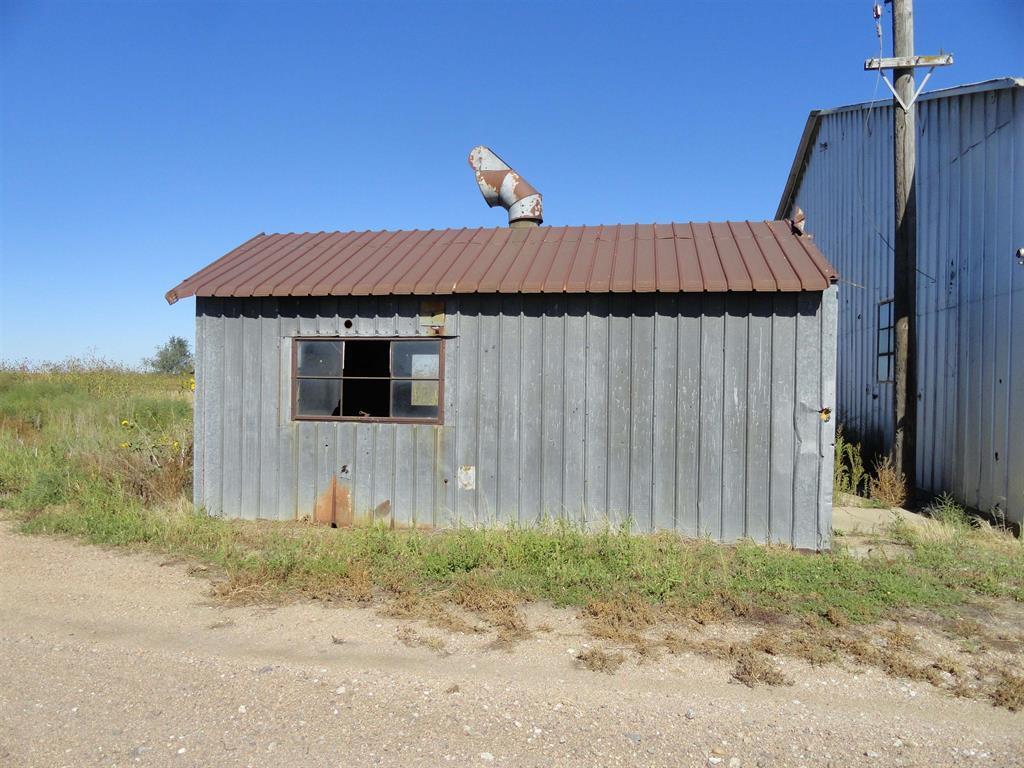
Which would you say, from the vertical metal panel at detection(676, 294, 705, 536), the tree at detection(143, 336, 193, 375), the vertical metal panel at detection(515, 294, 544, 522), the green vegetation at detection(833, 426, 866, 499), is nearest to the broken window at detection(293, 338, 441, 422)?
the vertical metal panel at detection(515, 294, 544, 522)

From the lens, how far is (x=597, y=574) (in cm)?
561

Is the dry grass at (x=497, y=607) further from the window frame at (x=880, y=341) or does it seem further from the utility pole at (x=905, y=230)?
the window frame at (x=880, y=341)

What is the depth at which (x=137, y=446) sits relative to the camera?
9.38m

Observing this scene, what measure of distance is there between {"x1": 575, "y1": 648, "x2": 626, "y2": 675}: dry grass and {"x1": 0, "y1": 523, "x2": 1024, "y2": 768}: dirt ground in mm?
49

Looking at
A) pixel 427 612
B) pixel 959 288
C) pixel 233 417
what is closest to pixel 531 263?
pixel 233 417

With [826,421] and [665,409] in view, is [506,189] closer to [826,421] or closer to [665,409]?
[665,409]

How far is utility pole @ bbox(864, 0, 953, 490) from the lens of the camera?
895 cm

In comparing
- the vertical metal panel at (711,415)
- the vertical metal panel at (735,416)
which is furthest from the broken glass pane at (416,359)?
the vertical metal panel at (735,416)

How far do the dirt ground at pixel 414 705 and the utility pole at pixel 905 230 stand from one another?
5.80m

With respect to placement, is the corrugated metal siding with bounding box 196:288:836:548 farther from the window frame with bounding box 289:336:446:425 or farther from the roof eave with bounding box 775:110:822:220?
the roof eave with bounding box 775:110:822:220

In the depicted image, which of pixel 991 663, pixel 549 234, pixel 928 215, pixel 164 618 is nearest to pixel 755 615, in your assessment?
pixel 991 663

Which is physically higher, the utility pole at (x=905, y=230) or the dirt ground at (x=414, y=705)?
the utility pole at (x=905, y=230)

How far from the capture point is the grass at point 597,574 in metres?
4.51

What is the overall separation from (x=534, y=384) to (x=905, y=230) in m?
5.28
